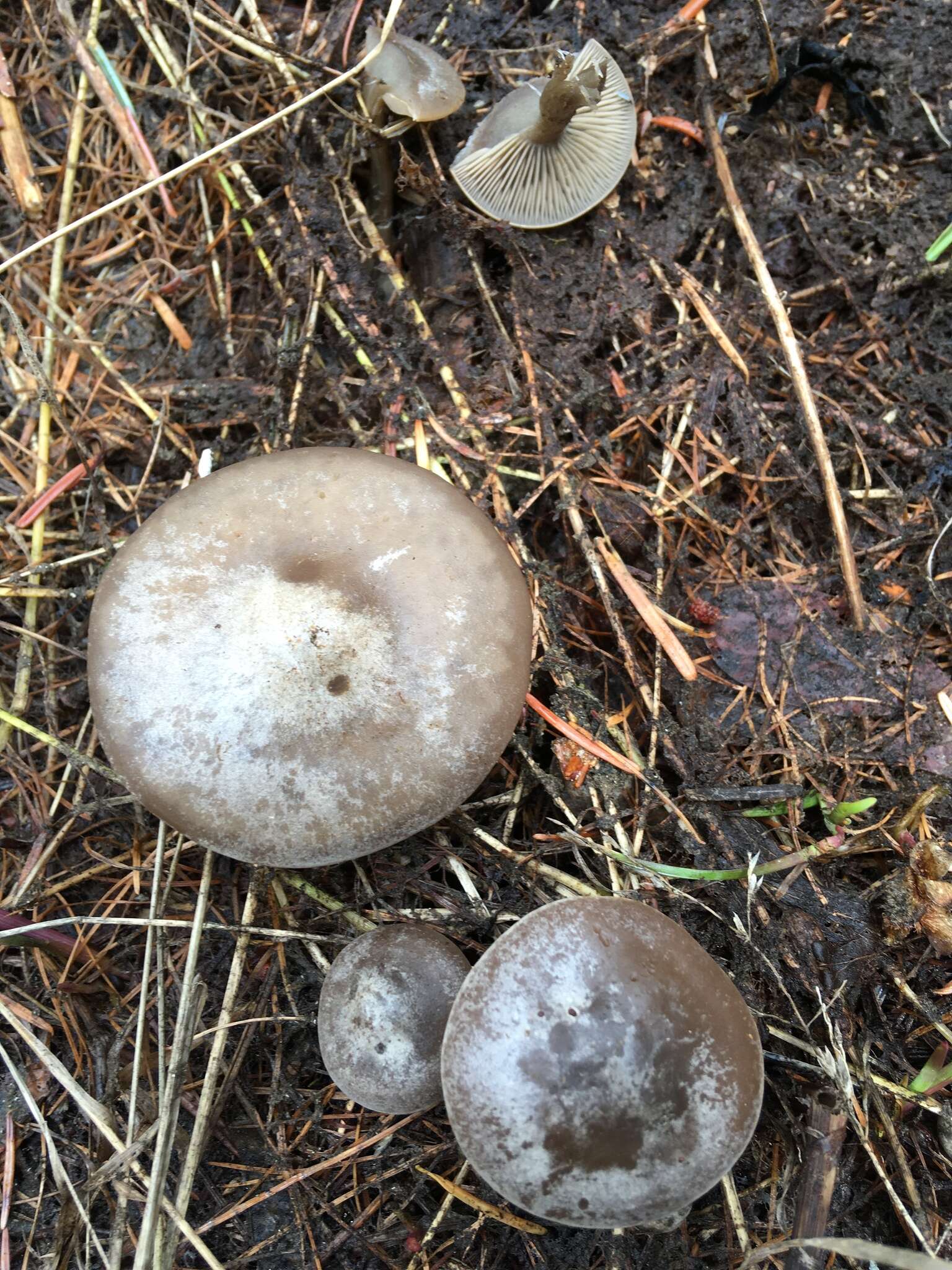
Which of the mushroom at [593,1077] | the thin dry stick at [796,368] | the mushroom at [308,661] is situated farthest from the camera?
the thin dry stick at [796,368]

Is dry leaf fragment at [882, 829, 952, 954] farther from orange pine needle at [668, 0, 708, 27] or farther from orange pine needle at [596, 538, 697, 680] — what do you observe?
orange pine needle at [668, 0, 708, 27]

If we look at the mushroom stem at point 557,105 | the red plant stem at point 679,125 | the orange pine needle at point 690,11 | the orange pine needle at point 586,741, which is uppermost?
the orange pine needle at point 690,11

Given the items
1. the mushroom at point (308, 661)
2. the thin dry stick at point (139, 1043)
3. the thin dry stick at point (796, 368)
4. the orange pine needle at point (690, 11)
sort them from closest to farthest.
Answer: the mushroom at point (308, 661) < the thin dry stick at point (139, 1043) < the thin dry stick at point (796, 368) < the orange pine needle at point (690, 11)

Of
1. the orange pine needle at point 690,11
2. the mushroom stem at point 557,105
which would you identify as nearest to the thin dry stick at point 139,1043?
the mushroom stem at point 557,105

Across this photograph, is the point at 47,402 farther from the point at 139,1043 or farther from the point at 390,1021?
the point at 390,1021

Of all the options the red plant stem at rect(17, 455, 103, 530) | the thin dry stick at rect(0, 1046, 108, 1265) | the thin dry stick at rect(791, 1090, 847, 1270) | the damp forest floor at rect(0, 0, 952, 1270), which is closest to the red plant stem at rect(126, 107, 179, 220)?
the damp forest floor at rect(0, 0, 952, 1270)

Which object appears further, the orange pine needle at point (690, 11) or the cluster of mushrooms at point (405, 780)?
the orange pine needle at point (690, 11)

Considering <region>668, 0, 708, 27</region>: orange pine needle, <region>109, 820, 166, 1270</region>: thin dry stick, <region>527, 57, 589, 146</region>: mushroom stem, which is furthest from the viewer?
<region>668, 0, 708, 27</region>: orange pine needle

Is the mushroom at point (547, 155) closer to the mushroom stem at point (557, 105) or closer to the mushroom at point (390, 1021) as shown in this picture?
the mushroom stem at point (557, 105)
